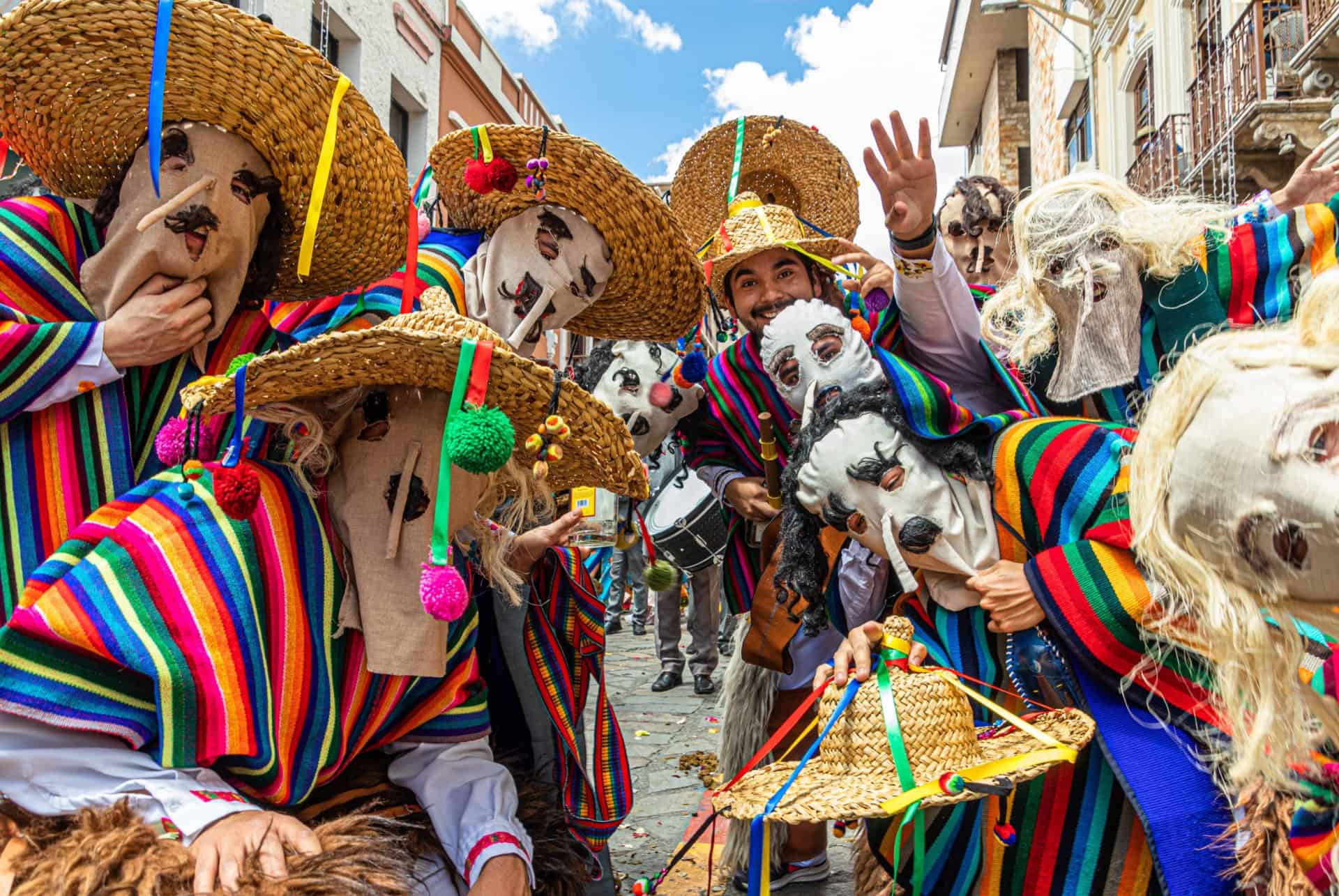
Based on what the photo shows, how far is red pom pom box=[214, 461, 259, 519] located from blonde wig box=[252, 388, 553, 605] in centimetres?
14

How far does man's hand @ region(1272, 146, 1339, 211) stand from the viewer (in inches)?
104

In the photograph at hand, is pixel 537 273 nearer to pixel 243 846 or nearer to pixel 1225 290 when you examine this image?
pixel 243 846

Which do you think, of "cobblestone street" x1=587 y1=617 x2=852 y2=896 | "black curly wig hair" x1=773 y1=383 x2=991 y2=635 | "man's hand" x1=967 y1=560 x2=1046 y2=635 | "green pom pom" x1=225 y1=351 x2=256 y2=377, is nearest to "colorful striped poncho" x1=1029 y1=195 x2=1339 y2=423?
"black curly wig hair" x1=773 y1=383 x2=991 y2=635

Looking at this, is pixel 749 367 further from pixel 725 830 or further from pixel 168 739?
pixel 168 739

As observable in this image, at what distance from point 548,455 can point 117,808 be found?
0.89 metres

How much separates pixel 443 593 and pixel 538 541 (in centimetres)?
73

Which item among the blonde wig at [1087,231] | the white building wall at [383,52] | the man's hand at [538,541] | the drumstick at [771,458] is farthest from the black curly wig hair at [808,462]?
the white building wall at [383,52]

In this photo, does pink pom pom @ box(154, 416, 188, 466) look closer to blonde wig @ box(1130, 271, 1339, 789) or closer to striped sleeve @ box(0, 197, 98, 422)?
striped sleeve @ box(0, 197, 98, 422)

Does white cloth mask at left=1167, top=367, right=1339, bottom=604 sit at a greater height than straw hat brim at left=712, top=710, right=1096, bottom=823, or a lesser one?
greater

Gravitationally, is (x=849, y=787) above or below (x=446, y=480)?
below

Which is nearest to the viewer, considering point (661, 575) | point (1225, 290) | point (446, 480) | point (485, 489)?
point (446, 480)

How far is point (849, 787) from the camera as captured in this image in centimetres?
176

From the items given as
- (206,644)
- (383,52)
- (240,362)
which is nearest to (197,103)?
(240,362)

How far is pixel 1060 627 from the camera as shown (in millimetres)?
1914
